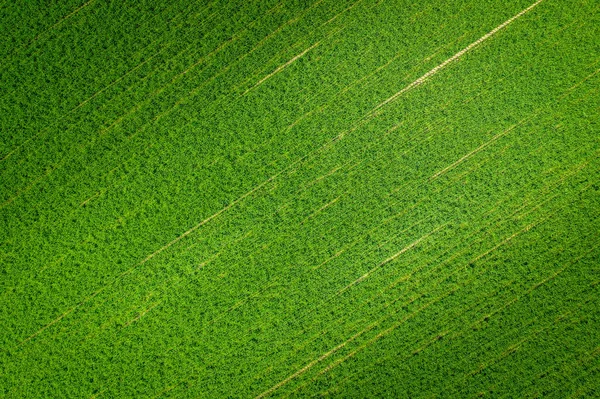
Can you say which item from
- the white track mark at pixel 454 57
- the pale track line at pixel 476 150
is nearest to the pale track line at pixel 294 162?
the white track mark at pixel 454 57

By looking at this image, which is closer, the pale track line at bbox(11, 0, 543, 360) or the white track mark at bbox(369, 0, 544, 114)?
the pale track line at bbox(11, 0, 543, 360)

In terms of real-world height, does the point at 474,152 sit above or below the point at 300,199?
below

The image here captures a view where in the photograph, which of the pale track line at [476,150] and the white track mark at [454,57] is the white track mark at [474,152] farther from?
the white track mark at [454,57]

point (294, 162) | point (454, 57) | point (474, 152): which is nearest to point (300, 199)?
point (294, 162)

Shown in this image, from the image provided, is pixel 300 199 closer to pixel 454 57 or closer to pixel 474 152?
pixel 474 152

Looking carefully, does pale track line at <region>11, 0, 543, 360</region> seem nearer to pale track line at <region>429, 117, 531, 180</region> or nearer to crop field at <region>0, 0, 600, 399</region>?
crop field at <region>0, 0, 600, 399</region>

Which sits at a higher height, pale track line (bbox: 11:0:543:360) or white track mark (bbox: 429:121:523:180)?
pale track line (bbox: 11:0:543:360)

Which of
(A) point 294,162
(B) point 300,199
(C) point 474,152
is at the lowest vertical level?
(C) point 474,152

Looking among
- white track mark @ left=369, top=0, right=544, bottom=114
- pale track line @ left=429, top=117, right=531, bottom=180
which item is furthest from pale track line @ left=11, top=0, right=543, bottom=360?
pale track line @ left=429, top=117, right=531, bottom=180
